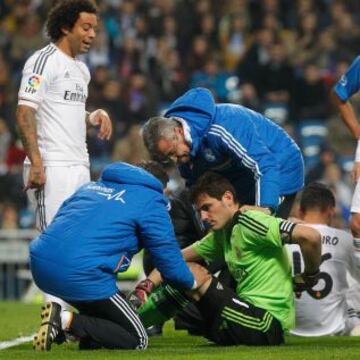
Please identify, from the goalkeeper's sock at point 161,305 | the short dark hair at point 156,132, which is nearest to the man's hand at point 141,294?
the goalkeeper's sock at point 161,305

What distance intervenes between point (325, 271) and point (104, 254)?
2428mm

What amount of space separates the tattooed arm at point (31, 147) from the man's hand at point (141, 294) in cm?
99

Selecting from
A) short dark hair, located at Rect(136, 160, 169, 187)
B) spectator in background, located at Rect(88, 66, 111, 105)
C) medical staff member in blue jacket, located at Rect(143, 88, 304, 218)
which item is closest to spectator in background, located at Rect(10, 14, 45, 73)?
spectator in background, located at Rect(88, 66, 111, 105)

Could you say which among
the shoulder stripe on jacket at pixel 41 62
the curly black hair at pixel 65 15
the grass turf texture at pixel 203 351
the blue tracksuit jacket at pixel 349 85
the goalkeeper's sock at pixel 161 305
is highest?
the curly black hair at pixel 65 15

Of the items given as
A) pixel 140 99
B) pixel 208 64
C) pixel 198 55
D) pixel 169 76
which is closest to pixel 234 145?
pixel 140 99

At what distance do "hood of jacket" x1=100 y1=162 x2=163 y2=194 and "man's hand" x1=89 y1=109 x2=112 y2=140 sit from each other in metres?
1.36

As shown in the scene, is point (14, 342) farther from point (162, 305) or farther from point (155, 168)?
point (155, 168)

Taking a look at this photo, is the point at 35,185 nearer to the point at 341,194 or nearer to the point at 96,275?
the point at 96,275

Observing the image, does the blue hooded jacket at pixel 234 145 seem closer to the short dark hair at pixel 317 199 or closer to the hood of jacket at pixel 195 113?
the hood of jacket at pixel 195 113

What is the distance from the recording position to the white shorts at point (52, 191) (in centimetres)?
1013

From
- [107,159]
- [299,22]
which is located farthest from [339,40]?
[107,159]

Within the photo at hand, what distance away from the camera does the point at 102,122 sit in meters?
10.5

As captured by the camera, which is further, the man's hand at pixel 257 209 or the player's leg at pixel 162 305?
the player's leg at pixel 162 305

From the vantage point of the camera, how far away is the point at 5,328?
38.9 ft
